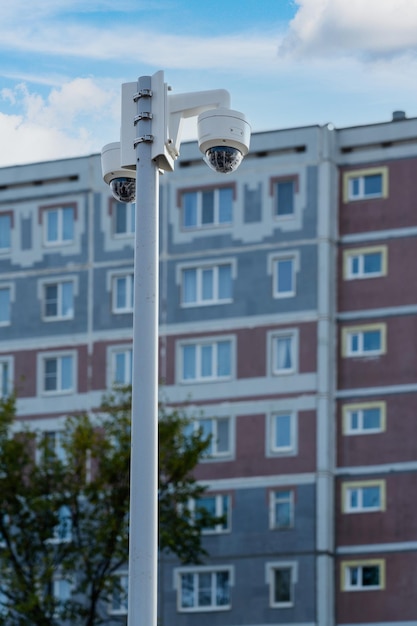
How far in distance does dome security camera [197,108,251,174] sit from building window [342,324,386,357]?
5071 cm

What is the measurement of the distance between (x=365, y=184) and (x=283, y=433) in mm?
9788

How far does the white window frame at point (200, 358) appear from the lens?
222 feet

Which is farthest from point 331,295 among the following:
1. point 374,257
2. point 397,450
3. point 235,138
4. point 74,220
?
point 235,138

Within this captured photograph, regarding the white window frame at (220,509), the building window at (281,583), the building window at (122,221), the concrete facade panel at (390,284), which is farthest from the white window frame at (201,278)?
the building window at (281,583)

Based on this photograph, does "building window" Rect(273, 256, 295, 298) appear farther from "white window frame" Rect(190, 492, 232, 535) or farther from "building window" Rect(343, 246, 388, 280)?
"white window frame" Rect(190, 492, 232, 535)

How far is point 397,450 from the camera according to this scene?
65.2 meters

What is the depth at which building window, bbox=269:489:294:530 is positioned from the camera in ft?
216

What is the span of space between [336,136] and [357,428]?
11009 millimetres

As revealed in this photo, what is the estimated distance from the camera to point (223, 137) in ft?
51.7

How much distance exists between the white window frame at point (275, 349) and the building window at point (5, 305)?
11.3 m

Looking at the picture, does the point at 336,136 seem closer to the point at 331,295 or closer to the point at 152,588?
the point at 331,295

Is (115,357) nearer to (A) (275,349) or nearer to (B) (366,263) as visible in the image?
(A) (275,349)

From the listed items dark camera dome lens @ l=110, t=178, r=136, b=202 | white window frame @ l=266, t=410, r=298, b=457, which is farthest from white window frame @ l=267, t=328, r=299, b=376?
dark camera dome lens @ l=110, t=178, r=136, b=202

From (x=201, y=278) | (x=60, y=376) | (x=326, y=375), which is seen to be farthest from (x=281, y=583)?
(x=60, y=376)
